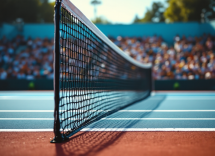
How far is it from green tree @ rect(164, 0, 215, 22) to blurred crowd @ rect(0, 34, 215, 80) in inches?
985

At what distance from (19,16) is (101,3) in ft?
47.0

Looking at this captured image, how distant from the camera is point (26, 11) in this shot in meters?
41.2

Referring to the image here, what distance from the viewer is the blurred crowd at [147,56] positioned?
1772 centimetres

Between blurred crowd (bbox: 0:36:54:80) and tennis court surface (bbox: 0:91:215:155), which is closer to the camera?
tennis court surface (bbox: 0:91:215:155)

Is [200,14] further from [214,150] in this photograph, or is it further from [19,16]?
[214,150]

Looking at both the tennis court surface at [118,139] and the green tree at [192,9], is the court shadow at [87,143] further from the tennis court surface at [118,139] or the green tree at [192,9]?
the green tree at [192,9]

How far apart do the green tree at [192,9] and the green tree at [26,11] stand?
23780mm

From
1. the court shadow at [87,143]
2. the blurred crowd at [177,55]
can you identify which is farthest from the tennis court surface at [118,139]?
the blurred crowd at [177,55]

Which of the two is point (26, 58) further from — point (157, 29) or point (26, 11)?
point (26, 11)

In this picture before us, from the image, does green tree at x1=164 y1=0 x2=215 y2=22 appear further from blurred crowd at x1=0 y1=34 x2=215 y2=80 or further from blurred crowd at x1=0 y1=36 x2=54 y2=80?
blurred crowd at x1=0 y1=36 x2=54 y2=80

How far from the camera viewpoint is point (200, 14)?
45.6 m

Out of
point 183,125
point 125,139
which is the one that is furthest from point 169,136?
point 183,125

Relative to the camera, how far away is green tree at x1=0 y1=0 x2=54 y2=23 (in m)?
35.8

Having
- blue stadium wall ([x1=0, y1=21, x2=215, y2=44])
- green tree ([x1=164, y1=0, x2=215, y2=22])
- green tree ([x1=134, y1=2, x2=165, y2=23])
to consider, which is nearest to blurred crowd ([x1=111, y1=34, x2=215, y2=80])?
blue stadium wall ([x1=0, y1=21, x2=215, y2=44])
